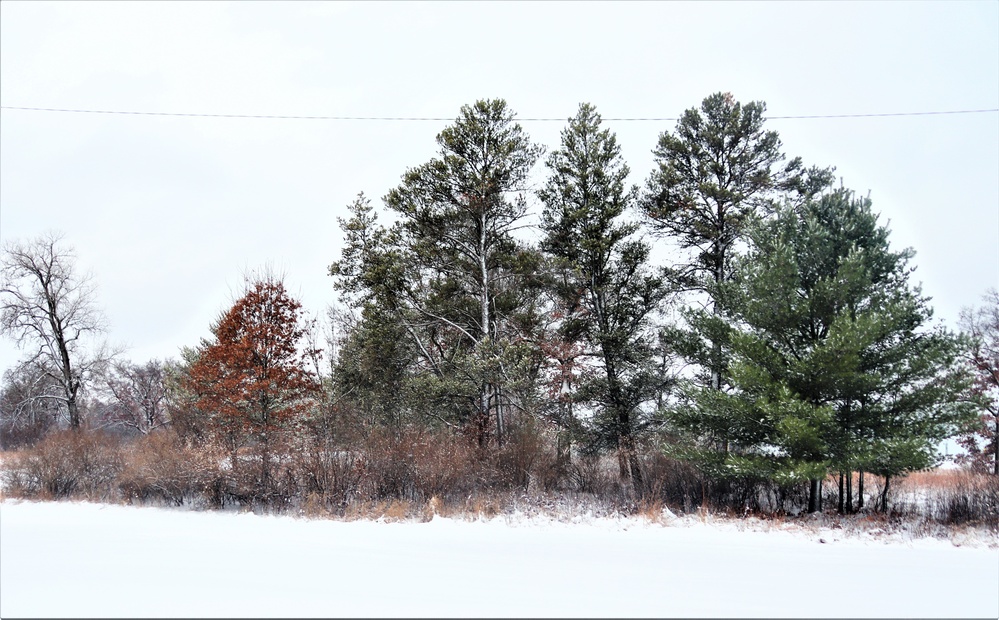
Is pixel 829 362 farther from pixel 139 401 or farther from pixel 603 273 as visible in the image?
pixel 139 401

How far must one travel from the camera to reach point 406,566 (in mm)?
7164

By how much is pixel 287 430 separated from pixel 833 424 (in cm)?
1371

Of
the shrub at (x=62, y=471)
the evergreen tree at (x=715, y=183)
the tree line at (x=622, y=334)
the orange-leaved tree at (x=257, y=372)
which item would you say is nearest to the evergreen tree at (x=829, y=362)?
the tree line at (x=622, y=334)

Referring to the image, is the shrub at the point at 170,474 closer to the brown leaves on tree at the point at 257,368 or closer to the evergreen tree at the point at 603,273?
the brown leaves on tree at the point at 257,368

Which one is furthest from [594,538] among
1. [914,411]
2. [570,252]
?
[570,252]

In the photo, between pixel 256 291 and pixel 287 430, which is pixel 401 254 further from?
pixel 287 430

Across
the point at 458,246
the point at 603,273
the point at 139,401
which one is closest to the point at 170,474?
the point at 458,246

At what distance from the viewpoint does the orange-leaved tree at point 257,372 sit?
15.0 meters

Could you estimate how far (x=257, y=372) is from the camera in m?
15.2

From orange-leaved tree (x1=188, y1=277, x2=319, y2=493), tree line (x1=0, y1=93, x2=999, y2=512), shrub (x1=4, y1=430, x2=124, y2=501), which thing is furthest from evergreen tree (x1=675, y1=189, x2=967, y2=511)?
shrub (x1=4, y1=430, x2=124, y2=501)

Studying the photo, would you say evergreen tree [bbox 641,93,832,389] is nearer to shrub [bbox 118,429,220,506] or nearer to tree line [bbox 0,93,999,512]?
tree line [bbox 0,93,999,512]

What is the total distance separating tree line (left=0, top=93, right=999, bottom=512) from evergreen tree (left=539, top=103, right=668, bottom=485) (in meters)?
0.08

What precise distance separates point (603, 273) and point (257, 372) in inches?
466

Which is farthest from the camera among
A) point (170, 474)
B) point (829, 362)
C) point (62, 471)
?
point (62, 471)
